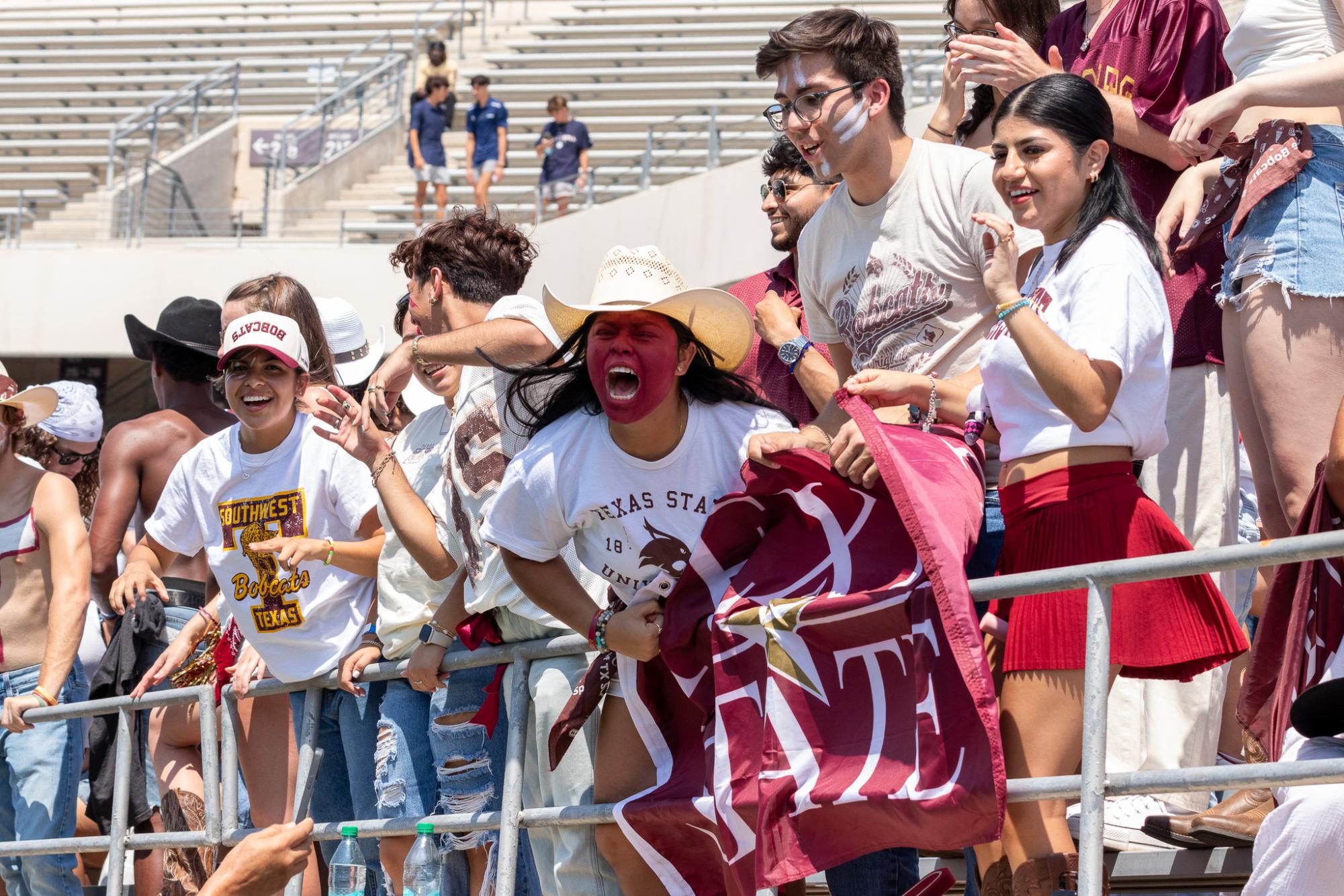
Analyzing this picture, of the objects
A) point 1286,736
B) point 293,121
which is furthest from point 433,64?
point 1286,736

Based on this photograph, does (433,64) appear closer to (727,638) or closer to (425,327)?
(425,327)

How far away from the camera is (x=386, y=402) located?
4.07m

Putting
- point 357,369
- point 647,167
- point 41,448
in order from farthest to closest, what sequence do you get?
point 647,167 → point 41,448 → point 357,369

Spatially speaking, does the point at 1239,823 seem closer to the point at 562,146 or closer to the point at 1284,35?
the point at 1284,35

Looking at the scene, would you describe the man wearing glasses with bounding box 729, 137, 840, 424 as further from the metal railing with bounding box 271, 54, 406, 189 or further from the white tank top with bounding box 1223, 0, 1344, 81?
the metal railing with bounding box 271, 54, 406, 189

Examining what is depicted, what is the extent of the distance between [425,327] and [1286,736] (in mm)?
2378

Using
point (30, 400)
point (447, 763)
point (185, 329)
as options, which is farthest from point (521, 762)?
point (30, 400)

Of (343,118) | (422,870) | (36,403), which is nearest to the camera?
(422,870)

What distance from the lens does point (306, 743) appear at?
4.02m

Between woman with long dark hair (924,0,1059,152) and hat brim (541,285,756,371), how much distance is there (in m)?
0.84

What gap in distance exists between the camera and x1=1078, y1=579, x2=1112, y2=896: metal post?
7.60ft

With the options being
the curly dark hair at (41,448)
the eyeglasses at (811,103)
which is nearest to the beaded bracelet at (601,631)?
the eyeglasses at (811,103)

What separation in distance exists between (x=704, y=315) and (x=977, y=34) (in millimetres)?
1056

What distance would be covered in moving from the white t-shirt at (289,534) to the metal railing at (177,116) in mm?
10975
